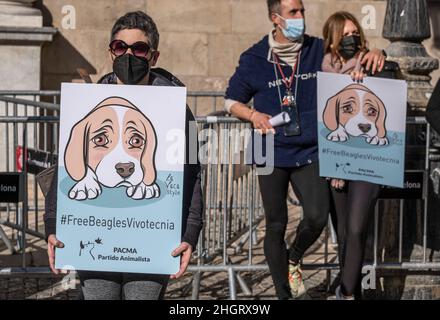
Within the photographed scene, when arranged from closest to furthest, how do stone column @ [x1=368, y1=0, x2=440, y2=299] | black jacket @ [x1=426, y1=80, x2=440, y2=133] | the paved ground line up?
black jacket @ [x1=426, y1=80, x2=440, y2=133] → stone column @ [x1=368, y1=0, x2=440, y2=299] → the paved ground

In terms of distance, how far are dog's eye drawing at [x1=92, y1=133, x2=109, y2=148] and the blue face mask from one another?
239 cm

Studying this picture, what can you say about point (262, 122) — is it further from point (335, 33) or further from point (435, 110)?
point (435, 110)

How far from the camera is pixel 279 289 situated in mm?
7375

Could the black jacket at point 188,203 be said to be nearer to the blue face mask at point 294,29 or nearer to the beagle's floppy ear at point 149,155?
the beagle's floppy ear at point 149,155

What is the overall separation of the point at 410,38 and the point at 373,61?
158 centimetres

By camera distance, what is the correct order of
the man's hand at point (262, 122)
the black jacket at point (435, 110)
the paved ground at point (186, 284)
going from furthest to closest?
the paved ground at point (186, 284), the man's hand at point (262, 122), the black jacket at point (435, 110)

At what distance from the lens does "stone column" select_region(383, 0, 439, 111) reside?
8586 millimetres

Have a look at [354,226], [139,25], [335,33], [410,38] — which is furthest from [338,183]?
[139,25]

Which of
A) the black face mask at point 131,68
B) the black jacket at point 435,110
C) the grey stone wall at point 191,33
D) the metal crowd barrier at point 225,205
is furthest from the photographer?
the grey stone wall at point 191,33

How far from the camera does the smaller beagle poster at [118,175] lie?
5.15 m

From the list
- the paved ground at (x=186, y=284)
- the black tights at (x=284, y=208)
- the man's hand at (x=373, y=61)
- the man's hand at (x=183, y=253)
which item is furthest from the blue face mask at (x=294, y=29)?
the man's hand at (x=183, y=253)

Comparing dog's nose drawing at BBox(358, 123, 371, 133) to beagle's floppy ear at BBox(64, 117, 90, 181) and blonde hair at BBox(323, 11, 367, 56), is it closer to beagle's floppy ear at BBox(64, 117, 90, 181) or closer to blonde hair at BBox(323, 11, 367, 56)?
blonde hair at BBox(323, 11, 367, 56)

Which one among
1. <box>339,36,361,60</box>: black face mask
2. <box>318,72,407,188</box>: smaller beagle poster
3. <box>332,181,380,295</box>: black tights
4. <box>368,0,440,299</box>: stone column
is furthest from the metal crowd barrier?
<box>339,36,361,60</box>: black face mask

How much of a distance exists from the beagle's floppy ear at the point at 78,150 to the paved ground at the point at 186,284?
3146 mm
